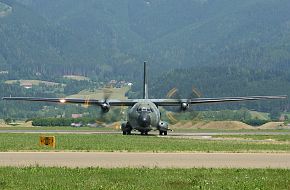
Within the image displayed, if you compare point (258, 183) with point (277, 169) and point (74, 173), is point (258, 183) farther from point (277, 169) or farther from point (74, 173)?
point (74, 173)

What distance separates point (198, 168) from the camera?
3659 cm

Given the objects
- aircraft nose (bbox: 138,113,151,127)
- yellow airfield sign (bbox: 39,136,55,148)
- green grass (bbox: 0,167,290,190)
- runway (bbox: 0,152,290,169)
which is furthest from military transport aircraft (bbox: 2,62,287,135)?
green grass (bbox: 0,167,290,190)

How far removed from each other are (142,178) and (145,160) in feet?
32.6

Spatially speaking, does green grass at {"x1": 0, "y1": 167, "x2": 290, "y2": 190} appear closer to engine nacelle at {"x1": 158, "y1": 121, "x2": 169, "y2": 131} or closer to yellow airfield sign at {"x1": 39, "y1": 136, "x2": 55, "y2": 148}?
yellow airfield sign at {"x1": 39, "y1": 136, "x2": 55, "y2": 148}

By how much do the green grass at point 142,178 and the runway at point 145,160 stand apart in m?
3.31

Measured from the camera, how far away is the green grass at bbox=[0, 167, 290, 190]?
29375 mm

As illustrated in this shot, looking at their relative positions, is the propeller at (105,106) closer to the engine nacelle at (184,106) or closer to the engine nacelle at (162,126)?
the engine nacelle at (162,126)

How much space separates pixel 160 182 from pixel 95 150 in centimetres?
2093

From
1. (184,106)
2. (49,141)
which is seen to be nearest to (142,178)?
(49,141)

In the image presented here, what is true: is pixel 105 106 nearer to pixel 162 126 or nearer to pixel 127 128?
pixel 127 128

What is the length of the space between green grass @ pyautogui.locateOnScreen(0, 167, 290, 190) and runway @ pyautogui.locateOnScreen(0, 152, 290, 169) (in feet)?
10.9

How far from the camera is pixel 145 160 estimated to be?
137ft

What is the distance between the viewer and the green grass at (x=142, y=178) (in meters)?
29.4

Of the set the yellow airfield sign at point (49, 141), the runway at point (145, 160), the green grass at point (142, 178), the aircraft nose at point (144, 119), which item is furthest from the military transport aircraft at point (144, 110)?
the green grass at point (142, 178)
